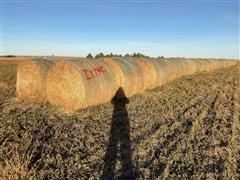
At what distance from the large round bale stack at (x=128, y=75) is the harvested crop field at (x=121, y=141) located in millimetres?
1335

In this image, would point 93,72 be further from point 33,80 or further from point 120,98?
point 33,80

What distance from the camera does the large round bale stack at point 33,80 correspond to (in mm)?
11492

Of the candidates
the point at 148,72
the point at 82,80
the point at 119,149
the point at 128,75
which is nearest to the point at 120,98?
the point at 128,75

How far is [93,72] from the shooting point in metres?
10.4

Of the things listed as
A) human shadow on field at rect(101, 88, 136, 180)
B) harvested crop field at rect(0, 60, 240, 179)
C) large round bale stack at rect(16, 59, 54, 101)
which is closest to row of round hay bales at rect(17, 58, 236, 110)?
large round bale stack at rect(16, 59, 54, 101)

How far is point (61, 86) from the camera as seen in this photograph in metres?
10.3

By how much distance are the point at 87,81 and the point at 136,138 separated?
12.0ft

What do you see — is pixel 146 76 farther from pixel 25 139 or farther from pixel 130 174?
pixel 130 174

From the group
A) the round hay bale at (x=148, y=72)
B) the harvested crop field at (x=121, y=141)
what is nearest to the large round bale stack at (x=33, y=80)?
the harvested crop field at (x=121, y=141)

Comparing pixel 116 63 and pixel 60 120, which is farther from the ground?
pixel 116 63

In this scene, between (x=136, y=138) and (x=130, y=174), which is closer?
(x=130, y=174)

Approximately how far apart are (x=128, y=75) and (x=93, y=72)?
6.79 ft

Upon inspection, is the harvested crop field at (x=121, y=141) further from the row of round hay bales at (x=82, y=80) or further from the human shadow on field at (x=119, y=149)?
the row of round hay bales at (x=82, y=80)

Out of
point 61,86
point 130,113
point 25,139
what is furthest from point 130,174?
point 61,86
